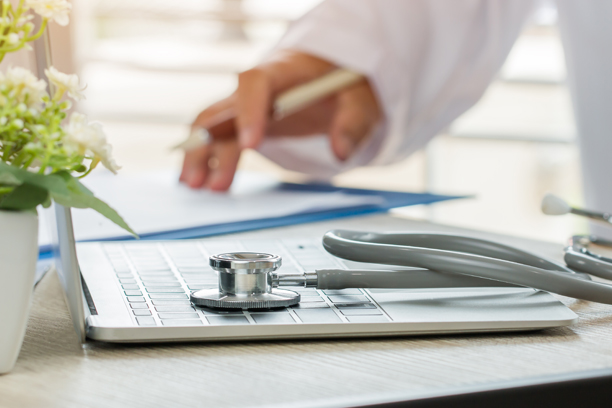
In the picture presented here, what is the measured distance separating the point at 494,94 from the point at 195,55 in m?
1.39

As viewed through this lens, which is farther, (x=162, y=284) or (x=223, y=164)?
(x=223, y=164)

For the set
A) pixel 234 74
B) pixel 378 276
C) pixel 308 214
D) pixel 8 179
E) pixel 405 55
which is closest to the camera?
pixel 8 179

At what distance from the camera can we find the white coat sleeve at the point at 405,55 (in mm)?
907

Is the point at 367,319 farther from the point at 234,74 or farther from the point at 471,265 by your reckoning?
the point at 234,74

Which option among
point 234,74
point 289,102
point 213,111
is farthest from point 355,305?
point 234,74

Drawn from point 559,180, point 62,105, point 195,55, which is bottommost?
point 559,180

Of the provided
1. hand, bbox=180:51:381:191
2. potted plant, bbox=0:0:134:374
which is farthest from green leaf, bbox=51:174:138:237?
hand, bbox=180:51:381:191

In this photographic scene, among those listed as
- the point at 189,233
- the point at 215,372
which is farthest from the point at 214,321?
the point at 189,233

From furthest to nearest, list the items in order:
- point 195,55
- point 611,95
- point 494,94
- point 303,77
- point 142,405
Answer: point 195,55
point 494,94
point 303,77
point 611,95
point 142,405

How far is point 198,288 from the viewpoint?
1.08ft

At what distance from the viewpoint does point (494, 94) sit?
9.37ft

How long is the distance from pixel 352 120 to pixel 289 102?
0.09 metres

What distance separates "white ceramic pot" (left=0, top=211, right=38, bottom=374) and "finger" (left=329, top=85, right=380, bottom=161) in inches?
25.5

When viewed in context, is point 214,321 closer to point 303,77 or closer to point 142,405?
point 142,405
